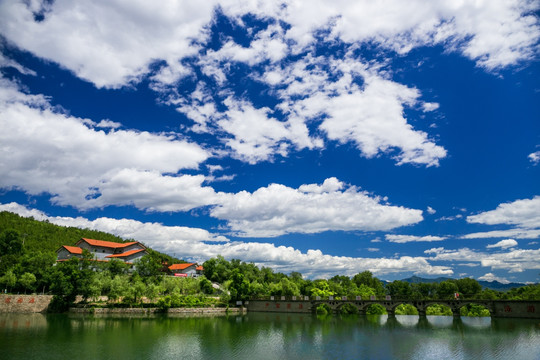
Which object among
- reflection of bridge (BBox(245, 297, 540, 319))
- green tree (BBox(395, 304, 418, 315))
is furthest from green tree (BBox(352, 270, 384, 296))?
reflection of bridge (BBox(245, 297, 540, 319))

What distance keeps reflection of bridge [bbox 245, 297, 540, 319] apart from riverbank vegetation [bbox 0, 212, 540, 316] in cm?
234

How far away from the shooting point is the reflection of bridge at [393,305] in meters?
58.3

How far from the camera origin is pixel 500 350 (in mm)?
31266

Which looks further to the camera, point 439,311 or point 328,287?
point 439,311

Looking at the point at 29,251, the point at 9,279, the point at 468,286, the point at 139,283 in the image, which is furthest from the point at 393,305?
the point at 29,251

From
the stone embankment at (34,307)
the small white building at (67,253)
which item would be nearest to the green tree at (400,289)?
the stone embankment at (34,307)

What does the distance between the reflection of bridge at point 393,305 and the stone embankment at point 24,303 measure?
3850 cm

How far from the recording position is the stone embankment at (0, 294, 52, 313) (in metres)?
53.4

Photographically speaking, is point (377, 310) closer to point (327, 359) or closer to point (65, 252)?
point (327, 359)

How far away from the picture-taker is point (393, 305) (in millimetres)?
68625

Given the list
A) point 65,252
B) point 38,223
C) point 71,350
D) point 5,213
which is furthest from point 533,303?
point 5,213

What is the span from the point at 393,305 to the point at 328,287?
17.5m

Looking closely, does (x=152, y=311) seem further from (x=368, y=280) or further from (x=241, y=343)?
(x=368, y=280)

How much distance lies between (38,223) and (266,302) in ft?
260
